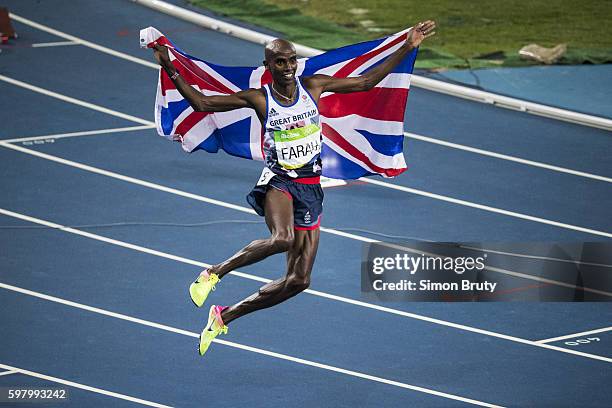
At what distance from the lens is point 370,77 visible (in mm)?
8930

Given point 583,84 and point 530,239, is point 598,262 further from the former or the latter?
point 583,84

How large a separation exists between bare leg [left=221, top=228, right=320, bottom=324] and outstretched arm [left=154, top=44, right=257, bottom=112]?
3.14 feet

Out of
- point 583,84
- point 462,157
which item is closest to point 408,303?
point 462,157

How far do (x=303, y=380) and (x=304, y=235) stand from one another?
1.02m

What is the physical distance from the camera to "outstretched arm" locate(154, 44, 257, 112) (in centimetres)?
855

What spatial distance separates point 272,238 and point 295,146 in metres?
0.67

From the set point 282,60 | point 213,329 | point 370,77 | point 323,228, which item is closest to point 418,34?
point 370,77

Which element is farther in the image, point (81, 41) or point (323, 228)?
point (81, 41)

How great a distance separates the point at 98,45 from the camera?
1591 cm

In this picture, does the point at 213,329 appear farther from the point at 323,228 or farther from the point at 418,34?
the point at 323,228

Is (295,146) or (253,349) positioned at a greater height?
(295,146)

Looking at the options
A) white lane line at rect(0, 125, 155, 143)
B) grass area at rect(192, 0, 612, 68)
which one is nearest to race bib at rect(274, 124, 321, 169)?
white lane line at rect(0, 125, 155, 143)

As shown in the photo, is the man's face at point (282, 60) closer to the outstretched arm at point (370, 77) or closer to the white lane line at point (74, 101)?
the outstretched arm at point (370, 77)

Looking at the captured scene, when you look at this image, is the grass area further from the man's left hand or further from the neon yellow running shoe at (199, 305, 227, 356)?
the neon yellow running shoe at (199, 305, 227, 356)
